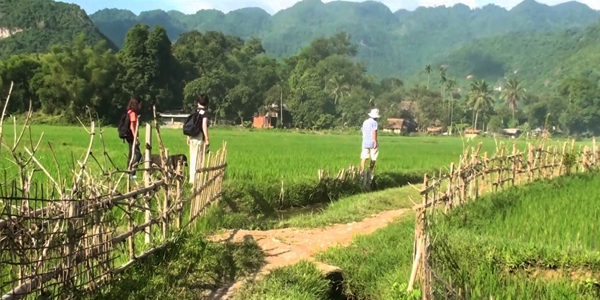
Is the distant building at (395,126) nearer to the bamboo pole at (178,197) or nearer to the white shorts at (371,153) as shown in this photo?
the white shorts at (371,153)

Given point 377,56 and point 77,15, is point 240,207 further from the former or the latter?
point 377,56

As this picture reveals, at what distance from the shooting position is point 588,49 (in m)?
94.3

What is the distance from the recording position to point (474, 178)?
338 inches

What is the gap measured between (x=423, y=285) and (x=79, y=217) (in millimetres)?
2243

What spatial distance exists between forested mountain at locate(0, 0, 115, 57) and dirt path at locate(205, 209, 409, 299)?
233 ft

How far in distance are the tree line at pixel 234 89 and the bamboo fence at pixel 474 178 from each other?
72.0ft

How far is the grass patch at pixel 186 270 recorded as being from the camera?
4078mm

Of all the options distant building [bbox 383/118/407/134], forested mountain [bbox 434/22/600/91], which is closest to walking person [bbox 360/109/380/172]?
distant building [bbox 383/118/407/134]

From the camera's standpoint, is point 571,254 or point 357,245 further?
point 357,245

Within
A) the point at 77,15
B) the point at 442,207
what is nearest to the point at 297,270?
the point at 442,207

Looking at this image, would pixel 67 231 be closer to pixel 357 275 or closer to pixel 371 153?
pixel 357 275

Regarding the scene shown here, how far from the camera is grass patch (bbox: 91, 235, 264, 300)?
4.08 m

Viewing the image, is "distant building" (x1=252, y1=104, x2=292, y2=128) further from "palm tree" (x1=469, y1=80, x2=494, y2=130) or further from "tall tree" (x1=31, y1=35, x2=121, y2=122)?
"palm tree" (x1=469, y1=80, x2=494, y2=130)

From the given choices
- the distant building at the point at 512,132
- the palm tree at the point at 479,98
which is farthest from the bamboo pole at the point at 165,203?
the palm tree at the point at 479,98
